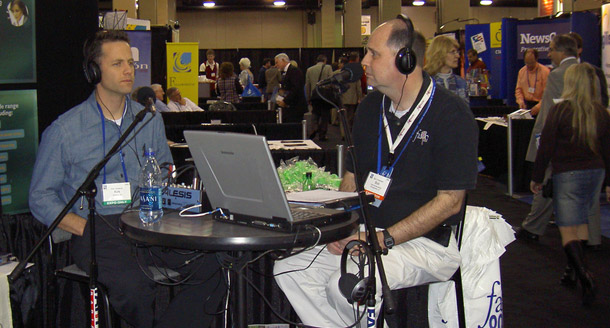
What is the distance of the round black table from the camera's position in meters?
1.85

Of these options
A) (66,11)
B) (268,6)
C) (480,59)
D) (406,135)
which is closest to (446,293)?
(406,135)

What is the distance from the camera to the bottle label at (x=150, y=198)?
7.27 feet

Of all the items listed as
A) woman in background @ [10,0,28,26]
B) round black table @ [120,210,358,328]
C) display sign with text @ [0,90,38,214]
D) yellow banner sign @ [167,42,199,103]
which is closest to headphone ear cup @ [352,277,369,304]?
round black table @ [120,210,358,328]

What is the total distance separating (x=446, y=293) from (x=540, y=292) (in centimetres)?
167

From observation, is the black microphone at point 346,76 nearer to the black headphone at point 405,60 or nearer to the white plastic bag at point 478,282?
the black headphone at point 405,60

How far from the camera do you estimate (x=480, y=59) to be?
12.5 meters

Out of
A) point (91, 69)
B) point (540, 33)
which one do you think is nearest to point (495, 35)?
point (540, 33)

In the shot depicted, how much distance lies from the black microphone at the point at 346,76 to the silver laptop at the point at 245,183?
0.40 meters

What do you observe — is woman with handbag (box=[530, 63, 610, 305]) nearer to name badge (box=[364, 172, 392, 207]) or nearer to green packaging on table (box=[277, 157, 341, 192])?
green packaging on table (box=[277, 157, 341, 192])

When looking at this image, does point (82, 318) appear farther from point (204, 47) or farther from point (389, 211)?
point (204, 47)

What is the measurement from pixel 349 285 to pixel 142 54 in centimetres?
795

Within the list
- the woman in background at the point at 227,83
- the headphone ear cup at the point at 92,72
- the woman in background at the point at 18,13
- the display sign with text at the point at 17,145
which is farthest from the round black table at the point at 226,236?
the woman in background at the point at 227,83

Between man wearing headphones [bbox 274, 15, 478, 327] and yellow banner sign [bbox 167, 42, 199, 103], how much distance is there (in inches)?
336

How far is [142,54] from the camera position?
9438 mm
